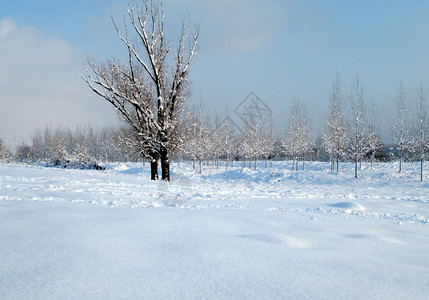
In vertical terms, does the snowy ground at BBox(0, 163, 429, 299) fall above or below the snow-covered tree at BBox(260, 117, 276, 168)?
below

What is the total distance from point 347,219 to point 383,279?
105 inches

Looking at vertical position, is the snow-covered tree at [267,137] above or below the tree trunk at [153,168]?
above

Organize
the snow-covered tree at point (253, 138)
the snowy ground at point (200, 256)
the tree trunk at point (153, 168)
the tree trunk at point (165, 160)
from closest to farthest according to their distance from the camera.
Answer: the snowy ground at point (200, 256)
the tree trunk at point (165, 160)
the tree trunk at point (153, 168)
the snow-covered tree at point (253, 138)

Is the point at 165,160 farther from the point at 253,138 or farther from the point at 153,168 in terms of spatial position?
the point at 253,138

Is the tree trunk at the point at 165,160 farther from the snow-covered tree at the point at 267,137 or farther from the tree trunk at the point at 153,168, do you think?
the snow-covered tree at the point at 267,137

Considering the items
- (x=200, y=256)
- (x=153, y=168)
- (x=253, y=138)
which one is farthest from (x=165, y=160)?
(x=253, y=138)

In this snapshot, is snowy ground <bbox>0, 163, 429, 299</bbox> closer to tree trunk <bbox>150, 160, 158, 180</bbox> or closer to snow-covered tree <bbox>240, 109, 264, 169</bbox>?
tree trunk <bbox>150, 160, 158, 180</bbox>

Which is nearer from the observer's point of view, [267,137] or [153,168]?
[153,168]

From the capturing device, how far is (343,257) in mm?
2482

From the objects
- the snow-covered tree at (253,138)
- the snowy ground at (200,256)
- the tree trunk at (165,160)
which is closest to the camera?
the snowy ground at (200,256)

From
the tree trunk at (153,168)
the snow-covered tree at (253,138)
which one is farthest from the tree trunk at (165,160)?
the snow-covered tree at (253,138)

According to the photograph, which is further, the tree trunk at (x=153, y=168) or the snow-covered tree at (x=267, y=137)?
the snow-covered tree at (x=267, y=137)

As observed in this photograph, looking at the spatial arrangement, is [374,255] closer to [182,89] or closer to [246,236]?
[246,236]

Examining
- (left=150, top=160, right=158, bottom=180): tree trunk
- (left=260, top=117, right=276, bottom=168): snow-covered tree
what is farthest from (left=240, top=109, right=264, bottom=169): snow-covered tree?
(left=150, top=160, right=158, bottom=180): tree trunk
